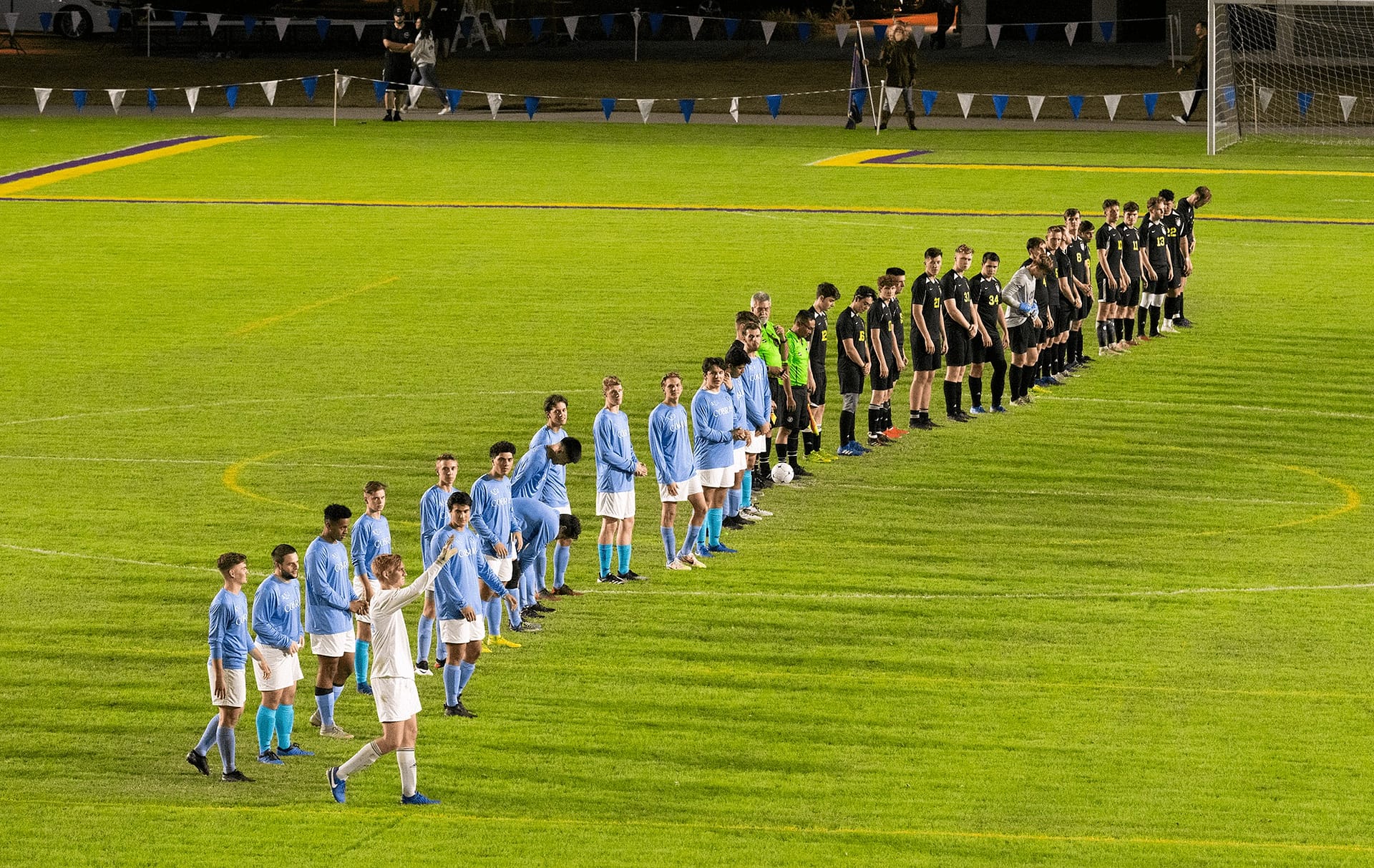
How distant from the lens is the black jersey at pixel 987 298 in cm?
2559

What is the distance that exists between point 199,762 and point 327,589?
149cm

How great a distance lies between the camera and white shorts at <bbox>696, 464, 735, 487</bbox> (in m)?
19.1

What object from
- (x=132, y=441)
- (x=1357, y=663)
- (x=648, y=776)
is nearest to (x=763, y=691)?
(x=648, y=776)

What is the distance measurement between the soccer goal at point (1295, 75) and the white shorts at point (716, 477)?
36813 mm

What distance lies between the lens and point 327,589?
14.5 metres

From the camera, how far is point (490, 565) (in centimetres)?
1620

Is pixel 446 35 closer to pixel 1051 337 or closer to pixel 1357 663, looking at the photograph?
pixel 1051 337

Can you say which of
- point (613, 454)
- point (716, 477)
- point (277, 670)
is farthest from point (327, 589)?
point (716, 477)

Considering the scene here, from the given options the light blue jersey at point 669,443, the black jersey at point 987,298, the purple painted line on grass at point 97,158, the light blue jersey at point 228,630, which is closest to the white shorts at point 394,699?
the light blue jersey at point 228,630

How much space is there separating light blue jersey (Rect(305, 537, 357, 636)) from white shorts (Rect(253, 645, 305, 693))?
544 mm

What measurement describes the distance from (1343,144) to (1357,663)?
41834 mm

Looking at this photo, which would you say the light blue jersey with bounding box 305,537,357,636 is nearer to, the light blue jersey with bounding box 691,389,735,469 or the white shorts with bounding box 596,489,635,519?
the white shorts with bounding box 596,489,635,519

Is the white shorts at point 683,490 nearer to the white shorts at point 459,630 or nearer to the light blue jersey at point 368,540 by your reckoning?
the light blue jersey at point 368,540

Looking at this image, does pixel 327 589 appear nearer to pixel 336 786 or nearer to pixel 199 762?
pixel 199 762
